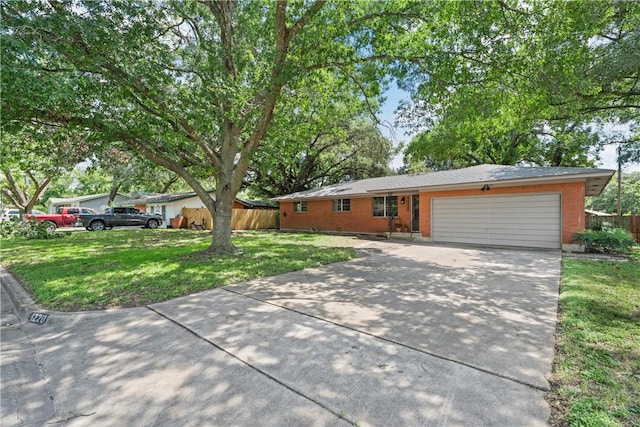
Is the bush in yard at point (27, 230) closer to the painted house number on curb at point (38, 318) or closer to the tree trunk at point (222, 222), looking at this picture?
the tree trunk at point (222, 222)

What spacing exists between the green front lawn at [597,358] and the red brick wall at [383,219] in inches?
220

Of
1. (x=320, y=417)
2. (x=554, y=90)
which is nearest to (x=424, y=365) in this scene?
(x=320, y=417)

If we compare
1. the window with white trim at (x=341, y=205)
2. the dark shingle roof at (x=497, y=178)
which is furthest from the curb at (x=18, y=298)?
the window with white trim at (x=341, y=205)

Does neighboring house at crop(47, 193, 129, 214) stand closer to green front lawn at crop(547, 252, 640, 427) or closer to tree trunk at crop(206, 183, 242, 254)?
tree trunk at crop(206, 183, 242, 254)

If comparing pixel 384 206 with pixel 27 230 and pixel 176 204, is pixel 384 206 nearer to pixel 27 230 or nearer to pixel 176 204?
pixel 176 204

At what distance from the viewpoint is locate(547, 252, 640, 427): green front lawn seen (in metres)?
2.08

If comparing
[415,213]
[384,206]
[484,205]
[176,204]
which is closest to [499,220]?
[484,205]

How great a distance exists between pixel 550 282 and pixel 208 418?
654cm

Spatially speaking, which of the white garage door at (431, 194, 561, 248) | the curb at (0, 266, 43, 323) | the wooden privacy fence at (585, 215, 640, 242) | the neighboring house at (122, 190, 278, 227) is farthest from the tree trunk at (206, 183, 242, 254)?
the wooden privacy fence at (585, 215, 640, 242)

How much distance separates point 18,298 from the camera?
518cm

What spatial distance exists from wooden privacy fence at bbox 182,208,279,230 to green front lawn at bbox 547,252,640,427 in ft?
63.8

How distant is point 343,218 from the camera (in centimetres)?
1784

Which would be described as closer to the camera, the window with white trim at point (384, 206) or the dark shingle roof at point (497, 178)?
the dark shingle roof at point (497, 178)

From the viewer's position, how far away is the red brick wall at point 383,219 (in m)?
10.0
